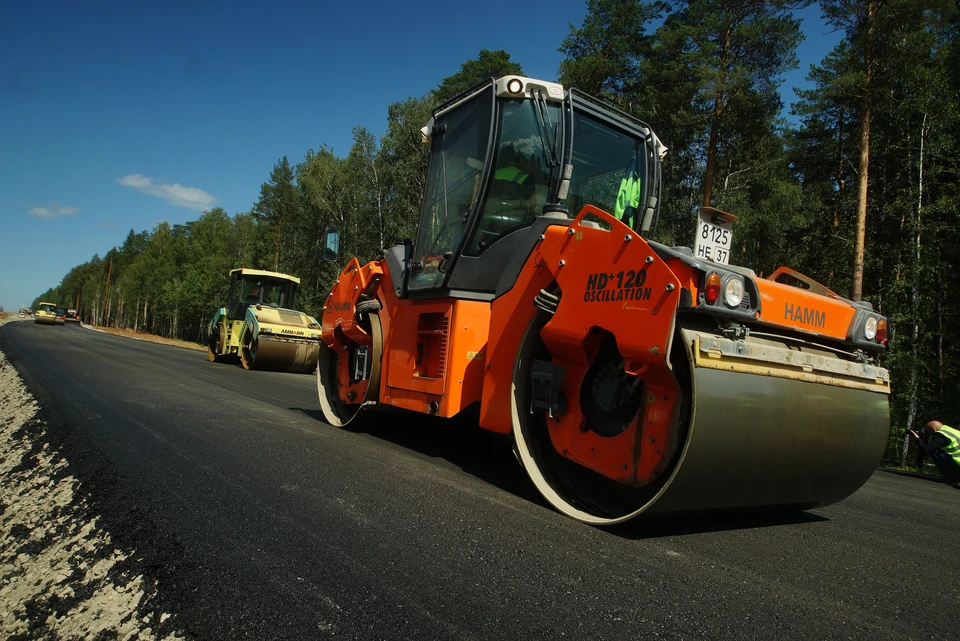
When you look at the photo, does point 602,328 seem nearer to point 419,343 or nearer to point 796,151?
point 419,343

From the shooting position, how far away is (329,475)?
3875 mm

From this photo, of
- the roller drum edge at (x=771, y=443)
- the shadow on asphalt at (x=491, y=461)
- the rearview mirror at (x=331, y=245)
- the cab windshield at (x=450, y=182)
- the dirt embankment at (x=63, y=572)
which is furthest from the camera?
the rearview mirror at (x=331, y=245)

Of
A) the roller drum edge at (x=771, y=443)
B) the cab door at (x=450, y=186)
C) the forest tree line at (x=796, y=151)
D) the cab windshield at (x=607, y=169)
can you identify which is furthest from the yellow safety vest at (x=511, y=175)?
the forest tree line at (x=796, y=151)

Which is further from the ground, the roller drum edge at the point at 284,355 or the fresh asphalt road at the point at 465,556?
the roller drum edge at the point at 284,355

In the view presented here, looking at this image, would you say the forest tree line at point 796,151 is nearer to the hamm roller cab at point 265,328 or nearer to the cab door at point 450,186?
the hamm roller cab at point 265,328

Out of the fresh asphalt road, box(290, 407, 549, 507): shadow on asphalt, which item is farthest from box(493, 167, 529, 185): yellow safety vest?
the fresh asphalt road

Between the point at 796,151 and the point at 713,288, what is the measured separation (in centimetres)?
2423

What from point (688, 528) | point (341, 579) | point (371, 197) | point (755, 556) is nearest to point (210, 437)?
point (341, 579)

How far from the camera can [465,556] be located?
2533 mm

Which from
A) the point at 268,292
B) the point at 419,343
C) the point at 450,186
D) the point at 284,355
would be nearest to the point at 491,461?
the point at 419,343

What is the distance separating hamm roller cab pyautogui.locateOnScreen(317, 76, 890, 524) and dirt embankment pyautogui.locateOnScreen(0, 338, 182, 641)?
6.51ft

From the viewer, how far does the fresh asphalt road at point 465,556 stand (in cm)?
201

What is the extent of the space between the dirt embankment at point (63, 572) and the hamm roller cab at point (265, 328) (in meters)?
11.3

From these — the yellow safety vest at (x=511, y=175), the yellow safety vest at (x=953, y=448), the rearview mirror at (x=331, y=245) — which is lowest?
the yellow safety vest at (x=953, y=448)
